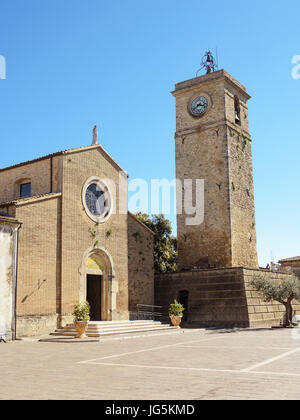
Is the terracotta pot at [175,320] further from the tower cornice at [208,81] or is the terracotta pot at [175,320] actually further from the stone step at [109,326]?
the tower cornice at [208,81]

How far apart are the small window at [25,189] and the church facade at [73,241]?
0.06 metres

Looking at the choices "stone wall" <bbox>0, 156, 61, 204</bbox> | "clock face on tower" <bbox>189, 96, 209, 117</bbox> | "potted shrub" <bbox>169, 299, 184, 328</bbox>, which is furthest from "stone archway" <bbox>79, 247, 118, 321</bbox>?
"clock face on tower" <bbox>189, 96, 209, 117</bbox>

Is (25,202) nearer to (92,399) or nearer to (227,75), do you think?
(92,399)

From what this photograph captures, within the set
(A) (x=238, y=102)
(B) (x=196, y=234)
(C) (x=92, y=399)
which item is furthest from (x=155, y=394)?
(A) (x=238, y=102)

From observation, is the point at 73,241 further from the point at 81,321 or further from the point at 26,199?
the point at 81,321

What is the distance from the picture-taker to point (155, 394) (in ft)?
23.0

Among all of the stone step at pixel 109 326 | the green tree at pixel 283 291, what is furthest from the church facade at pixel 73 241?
the green tree at pixel 283 291

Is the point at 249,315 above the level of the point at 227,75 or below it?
below

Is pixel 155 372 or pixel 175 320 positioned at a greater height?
pixel 155 372

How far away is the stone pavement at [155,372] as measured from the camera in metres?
7.13

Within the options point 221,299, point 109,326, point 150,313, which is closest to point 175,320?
point 150,313

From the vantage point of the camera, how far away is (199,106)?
32719mm

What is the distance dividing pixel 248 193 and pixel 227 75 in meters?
8.71

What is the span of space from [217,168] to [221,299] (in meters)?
9.47
